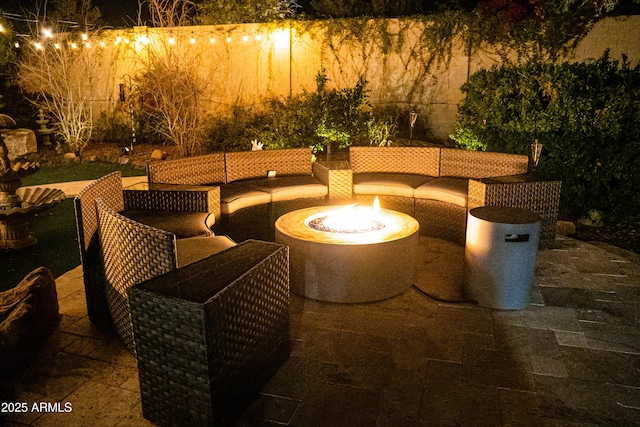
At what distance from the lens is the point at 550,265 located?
16.9 ft

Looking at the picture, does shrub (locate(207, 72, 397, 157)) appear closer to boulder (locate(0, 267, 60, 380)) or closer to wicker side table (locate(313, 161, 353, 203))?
wicker side table (locate(313, 161, 353, 203))

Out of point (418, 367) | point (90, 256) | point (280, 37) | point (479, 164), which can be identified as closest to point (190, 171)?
point (90, 256)

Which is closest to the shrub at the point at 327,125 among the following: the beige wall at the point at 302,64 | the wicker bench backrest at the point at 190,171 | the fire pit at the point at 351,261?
the beige wall at the point at 302,64

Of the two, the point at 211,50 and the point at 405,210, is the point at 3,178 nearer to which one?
the point at 405,210

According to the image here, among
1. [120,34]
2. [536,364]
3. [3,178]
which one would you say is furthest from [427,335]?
[120,34]

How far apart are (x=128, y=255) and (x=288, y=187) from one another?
10.5 ft

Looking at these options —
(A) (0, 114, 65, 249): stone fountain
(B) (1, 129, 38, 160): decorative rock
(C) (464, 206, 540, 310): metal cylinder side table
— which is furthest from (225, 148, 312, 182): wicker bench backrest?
(B) (1, 129, 38, 160): decorative rock

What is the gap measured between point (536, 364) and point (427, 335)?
75cm

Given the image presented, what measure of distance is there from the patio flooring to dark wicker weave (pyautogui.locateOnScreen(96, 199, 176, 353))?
0.89ft

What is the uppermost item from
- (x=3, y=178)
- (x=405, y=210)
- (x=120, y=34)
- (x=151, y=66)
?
(x=120, y=34)

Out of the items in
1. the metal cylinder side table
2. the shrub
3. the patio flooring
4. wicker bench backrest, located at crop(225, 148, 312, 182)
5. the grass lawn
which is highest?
the shrub

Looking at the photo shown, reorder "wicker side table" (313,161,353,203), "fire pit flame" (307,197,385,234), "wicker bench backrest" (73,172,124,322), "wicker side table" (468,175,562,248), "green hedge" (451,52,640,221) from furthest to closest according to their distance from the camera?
"green hedge" (451,52,640,221) < "wicker side table" (313,161,353,203) < "wicker side table" (468,175,562,248) < "fire pit flame" (307,197,385,234) < "wicker bench backrest" (73,172,124,322)

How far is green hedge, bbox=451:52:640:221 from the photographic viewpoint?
6.48m

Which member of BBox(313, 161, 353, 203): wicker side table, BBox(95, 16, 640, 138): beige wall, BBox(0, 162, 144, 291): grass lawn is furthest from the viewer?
BBox(95, 16, 640, 138): beige wall
